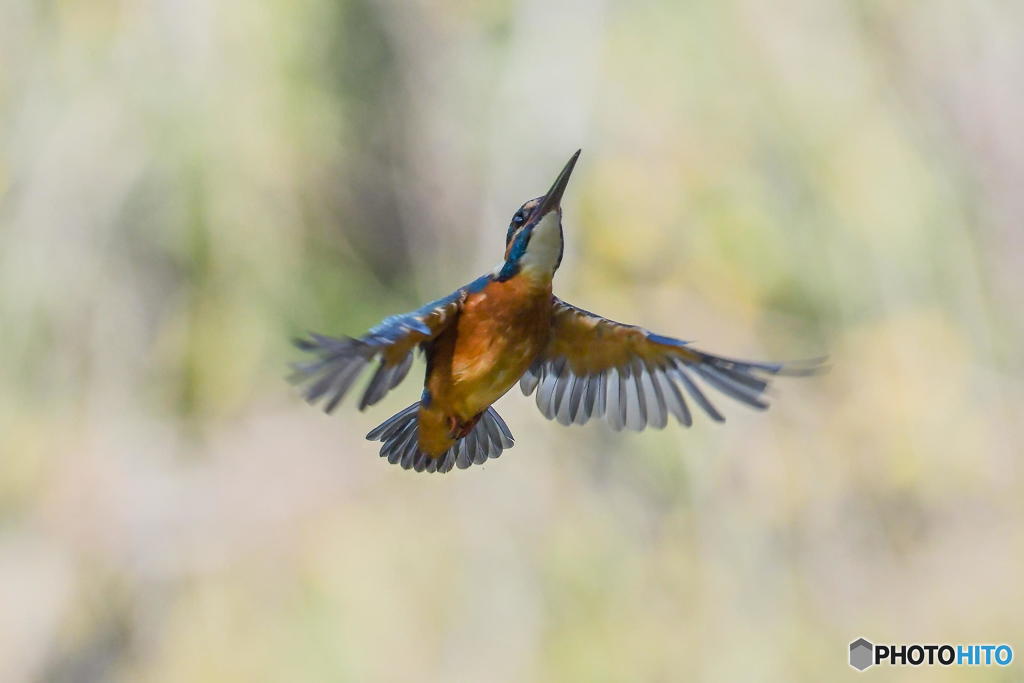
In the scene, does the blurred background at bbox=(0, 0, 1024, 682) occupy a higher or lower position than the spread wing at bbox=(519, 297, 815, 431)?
higher

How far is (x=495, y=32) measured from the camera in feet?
18.9

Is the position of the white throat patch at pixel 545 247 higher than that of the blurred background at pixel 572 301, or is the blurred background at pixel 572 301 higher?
the blurred background at pixel 572 301

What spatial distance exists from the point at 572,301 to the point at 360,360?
3.40 m

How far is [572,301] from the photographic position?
17.0 feet

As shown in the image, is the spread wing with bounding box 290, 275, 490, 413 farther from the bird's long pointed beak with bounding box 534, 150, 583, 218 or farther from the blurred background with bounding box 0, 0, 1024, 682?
the blurred background with bounding box 0, 0, 1024, 682

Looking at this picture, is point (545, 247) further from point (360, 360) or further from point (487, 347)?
point (360, 360)

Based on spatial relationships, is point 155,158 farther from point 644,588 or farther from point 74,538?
point 644,588

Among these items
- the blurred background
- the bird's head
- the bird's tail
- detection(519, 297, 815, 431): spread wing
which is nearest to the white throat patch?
the bird's head

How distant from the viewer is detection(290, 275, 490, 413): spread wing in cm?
166

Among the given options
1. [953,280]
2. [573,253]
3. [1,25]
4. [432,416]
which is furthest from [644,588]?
[1,25]

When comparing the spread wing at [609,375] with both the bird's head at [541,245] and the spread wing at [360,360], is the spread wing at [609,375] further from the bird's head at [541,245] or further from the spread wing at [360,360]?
the spread wing at [360,360]

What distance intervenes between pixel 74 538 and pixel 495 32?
9.59ft

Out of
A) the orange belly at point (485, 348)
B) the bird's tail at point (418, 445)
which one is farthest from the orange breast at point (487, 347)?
the bird's tail at point (418, 445)

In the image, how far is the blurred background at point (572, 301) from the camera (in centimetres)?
473
